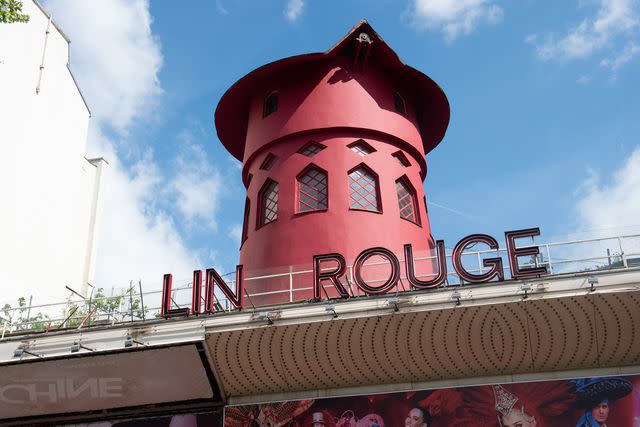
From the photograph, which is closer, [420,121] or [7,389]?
[7,389]

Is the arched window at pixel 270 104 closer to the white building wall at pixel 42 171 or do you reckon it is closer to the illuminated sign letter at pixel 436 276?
the illuminated sign letter at pixel 436 276

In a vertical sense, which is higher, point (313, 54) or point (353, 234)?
point (313, 54)

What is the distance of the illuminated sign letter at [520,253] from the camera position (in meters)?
10.1

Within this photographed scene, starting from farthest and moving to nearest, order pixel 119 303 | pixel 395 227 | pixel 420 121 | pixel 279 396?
1. pixel 420 121
2. pixel 395 227
3. pixel 119 303
4. pixel 279 396

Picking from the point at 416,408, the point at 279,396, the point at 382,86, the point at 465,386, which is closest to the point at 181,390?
the point at 279,396

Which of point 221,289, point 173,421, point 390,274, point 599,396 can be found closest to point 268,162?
point 221,289

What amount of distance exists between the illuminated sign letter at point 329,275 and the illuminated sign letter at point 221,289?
1.16 metres

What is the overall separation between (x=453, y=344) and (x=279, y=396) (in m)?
2.87

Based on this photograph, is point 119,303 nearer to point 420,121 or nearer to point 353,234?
point 353,234

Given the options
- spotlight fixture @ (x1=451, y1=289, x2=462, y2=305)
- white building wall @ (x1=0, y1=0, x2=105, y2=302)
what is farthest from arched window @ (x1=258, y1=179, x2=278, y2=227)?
white building wall @ (x1=0, y1=0, x2=105, y2=302)

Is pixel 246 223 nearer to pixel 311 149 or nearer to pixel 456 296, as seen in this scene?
pixel 311 149

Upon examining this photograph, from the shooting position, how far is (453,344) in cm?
1055

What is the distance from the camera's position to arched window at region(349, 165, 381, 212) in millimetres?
13492

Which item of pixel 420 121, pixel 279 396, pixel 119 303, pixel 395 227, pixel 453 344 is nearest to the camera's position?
pixel 453 344
